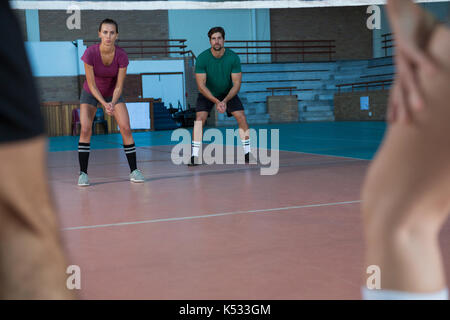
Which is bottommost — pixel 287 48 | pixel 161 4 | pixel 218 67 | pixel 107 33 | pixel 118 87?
pixel 118 87

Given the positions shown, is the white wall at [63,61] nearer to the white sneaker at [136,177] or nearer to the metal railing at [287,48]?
the metal railing at [287,48]

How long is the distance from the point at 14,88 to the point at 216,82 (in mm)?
6134

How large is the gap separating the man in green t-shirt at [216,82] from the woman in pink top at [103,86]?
1.59 metres

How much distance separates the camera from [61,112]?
17.9m

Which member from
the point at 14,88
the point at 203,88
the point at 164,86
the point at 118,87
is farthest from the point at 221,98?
the point at 164,86

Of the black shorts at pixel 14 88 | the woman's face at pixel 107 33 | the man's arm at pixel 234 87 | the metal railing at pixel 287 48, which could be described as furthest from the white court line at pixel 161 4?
the metal railing at pixel 287 48

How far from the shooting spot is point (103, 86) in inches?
211

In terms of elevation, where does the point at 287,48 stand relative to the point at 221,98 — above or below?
above

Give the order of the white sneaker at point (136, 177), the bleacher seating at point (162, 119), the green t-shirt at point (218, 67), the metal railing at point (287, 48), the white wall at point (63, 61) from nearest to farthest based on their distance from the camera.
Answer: the white sneaker at point (136, 177)
the green t-shirt at point (218, 67)
the bleacher seating at point (162, 119)
the white wall at point (63, 61)
the metal railing at point (287, 48)

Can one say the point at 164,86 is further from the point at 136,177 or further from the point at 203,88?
the point at 136,177

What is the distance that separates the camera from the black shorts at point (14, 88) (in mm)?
833

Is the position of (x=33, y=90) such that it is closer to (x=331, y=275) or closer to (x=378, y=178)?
(x=378, y=178)
